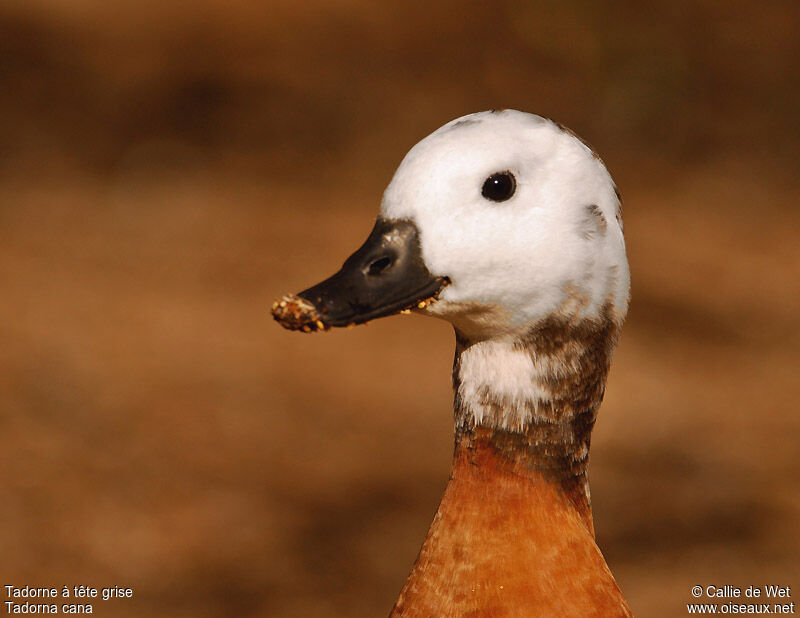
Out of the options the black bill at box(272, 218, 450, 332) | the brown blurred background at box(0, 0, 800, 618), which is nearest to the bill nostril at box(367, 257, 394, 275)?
the black bill at box(272, 218, 450, 332)

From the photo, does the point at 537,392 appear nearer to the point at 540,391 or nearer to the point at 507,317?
the point at 540,391

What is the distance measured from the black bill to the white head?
2 centimetres

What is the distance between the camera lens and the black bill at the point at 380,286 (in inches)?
50.1

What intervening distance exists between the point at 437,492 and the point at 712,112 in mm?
2778

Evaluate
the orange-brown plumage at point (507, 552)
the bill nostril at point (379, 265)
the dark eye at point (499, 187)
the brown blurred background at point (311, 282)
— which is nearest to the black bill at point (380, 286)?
the bill nostril at point (379, 265)

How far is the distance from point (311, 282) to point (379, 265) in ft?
9.28

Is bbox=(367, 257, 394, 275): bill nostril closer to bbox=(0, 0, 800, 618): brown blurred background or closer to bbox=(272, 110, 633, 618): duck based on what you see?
bbox=(272, 110, 633, 618): duck

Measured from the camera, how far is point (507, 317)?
1.34m

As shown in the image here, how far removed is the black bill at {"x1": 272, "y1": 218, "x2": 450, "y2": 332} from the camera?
4.17ft

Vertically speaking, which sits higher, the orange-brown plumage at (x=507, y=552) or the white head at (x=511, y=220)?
the white head at (x=511, y=220)

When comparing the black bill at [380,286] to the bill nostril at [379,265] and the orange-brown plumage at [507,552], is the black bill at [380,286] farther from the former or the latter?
the orange-brown plumage at [507,552]

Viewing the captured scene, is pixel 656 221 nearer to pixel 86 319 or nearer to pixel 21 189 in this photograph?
pixel 86 319

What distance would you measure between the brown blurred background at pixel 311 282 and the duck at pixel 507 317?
178 cm

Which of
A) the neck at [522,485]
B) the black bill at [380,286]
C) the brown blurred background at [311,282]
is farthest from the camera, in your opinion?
the brown blurred background at [311,282]
